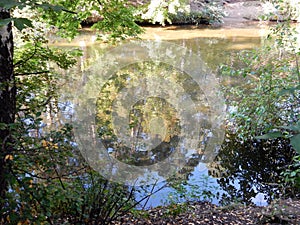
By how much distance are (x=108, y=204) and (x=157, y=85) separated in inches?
166

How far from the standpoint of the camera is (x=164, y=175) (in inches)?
171

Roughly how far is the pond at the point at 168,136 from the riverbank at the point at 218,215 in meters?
0.31

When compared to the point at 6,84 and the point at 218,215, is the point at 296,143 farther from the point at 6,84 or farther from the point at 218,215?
the point at 218,215

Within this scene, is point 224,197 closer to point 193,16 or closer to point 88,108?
point 88,108

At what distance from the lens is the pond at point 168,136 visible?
4.09m

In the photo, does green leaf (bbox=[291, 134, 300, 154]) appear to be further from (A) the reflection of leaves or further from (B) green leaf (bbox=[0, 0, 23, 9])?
(A) the reflection of leaves

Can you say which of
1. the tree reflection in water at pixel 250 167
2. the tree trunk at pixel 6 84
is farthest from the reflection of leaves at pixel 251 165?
the tree trunk at pixel 6 84

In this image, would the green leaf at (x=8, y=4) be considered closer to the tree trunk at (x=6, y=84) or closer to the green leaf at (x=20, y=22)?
the green leaf at (x=20, y=22)

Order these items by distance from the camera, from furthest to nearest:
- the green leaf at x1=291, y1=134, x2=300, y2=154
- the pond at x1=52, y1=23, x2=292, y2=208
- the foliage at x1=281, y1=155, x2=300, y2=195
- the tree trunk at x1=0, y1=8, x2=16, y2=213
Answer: the pond at x1=52, y1=23, x2=292, y2=208, the foliage at x1=281, y1=155, x2=300, y2=195, the tree trunk at x1=0, y1=8, x2=16, y2=213, the green leaf at x1=291, y1=134, x2=300, y2=154

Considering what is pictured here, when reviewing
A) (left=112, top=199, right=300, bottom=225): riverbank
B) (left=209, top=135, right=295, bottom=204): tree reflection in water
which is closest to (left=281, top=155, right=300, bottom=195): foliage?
(left=112, top=199, right=300, bottom=225): riverbank

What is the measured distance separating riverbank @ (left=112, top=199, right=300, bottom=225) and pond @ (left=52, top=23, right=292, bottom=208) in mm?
313

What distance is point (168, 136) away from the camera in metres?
5.62

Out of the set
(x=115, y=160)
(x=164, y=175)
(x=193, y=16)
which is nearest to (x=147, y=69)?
(x=164, y=175)

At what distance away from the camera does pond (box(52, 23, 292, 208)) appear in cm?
409
